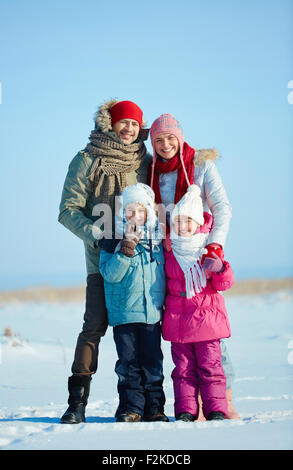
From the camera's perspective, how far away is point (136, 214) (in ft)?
11.6

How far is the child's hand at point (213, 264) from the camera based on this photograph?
134 inches

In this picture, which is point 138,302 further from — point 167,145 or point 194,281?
point 167,145

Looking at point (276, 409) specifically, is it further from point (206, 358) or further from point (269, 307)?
point (269, 307)

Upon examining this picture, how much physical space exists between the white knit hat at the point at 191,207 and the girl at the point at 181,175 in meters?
0.13

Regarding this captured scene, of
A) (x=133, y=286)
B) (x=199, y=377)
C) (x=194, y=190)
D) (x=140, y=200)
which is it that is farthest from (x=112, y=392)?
(x=194, y=190)

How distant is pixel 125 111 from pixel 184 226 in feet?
3.40

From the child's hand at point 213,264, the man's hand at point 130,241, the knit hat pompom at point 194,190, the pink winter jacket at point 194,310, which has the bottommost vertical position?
the pink winter jacket at point 194,310

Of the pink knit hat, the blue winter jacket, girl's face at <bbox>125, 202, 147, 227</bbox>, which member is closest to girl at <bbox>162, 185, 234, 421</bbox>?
the blue winter jacket

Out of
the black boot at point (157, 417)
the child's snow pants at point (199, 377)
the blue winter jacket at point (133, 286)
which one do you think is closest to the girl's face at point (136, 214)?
the blue winter jacket at point (133, 286)

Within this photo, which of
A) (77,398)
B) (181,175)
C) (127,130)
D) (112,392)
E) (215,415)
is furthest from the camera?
(112,392)

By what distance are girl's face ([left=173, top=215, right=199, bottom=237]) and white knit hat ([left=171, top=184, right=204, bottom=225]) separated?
1.1 inches

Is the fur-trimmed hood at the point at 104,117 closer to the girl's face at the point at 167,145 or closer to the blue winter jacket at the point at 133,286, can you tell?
the girl's face at the point at 167,145

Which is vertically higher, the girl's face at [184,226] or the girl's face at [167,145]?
the girl's face at [167,145]

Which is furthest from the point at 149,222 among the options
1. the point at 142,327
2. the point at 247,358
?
the point at 247,358
